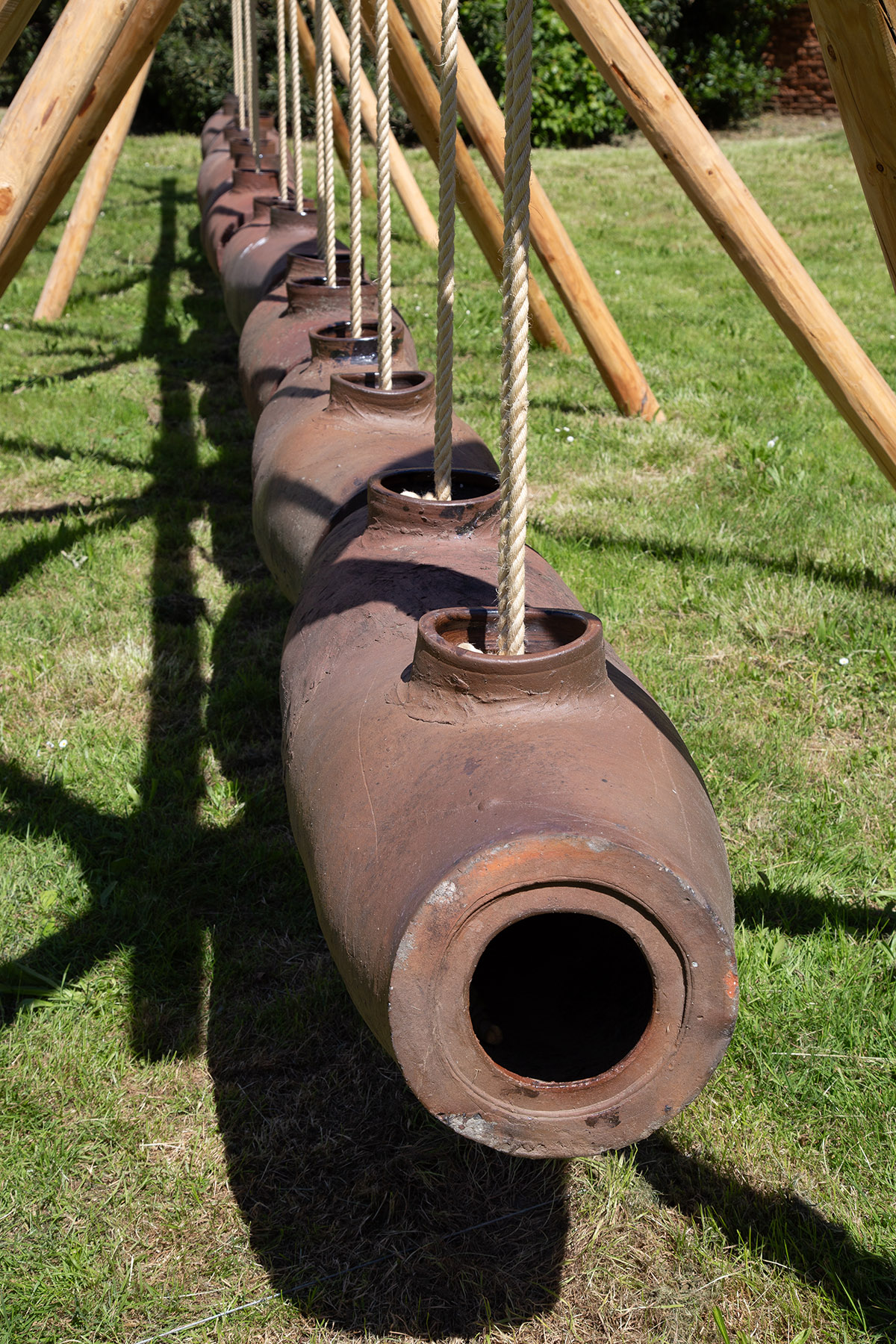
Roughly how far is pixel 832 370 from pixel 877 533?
1312 millimetres

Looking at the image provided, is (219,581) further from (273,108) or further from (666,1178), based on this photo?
(273,108)

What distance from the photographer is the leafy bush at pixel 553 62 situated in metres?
17.6

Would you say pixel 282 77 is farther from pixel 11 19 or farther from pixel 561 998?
pixel 561 998

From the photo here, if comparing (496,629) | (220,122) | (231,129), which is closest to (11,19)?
(496,629)

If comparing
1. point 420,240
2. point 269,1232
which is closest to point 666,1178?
point 269,1232

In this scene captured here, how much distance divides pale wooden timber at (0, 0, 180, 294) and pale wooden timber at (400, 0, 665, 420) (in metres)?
2.51

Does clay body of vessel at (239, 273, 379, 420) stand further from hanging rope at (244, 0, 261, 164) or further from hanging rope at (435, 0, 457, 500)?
hanging rope at (244, 0, 261, 164)

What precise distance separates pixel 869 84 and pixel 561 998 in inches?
60.4

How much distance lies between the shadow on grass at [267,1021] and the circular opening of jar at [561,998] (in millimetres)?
678

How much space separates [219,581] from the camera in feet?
15.1

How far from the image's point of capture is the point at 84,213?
7.68 metres

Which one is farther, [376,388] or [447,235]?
[376,388]

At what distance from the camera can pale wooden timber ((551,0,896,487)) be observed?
143 inches

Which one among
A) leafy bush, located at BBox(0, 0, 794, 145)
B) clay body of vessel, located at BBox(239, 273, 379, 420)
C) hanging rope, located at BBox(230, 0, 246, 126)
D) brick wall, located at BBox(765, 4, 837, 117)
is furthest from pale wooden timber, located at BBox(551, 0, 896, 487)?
brick wall, located at BBox(765, 4, 837, 117)
